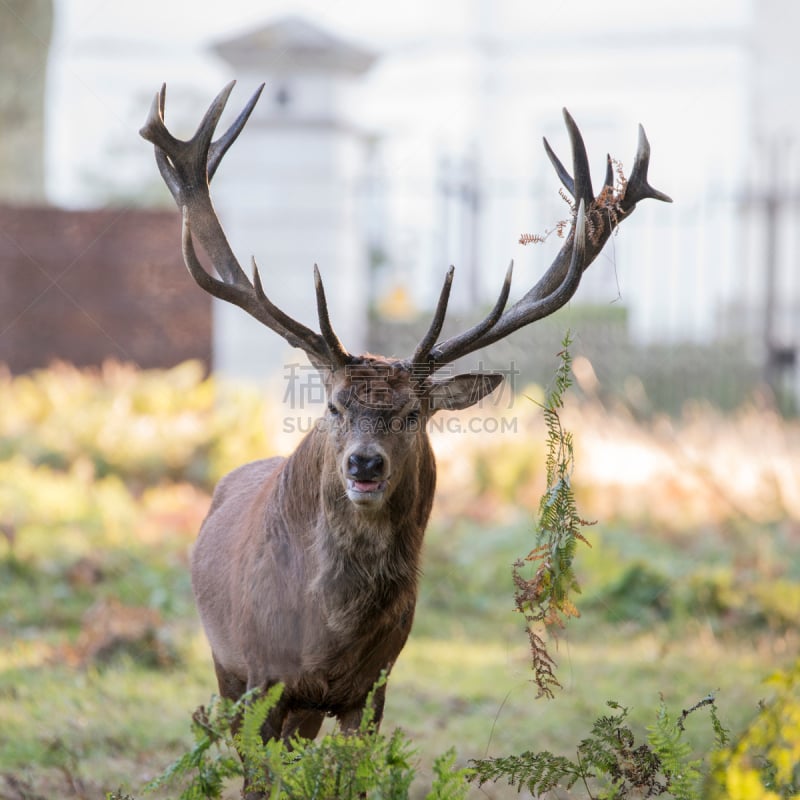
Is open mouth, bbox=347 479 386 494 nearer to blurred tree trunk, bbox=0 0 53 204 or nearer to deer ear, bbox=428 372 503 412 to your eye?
deer ear, bbox=428 372 503 412

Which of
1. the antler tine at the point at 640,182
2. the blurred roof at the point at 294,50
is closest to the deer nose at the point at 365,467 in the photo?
the antler tine at the point at 640,182

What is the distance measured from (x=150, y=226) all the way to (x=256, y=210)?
4.85 feet

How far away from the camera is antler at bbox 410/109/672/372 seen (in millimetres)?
4281

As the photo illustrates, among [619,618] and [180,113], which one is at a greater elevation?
[180,113]

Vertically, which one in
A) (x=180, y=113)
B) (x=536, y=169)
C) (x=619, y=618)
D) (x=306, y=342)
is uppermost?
(x=180, y=113)

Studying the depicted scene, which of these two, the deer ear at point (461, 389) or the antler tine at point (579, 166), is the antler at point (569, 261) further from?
the deer ear at point (461, 389)

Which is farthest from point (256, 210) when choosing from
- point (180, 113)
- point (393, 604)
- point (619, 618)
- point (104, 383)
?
point (180, 113)

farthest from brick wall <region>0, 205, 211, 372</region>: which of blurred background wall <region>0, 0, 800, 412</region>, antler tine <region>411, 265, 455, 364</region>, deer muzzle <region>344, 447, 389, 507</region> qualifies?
deer muzzle <region>344, 447, 389, 507</region>

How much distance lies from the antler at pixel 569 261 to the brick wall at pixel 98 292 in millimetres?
9540

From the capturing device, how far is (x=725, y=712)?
6113 millimetres

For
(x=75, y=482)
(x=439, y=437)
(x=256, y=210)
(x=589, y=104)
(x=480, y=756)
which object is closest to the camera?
(x=480, y=756)

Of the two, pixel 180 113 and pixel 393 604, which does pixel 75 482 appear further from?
pixel 180 113

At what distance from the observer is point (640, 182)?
4711 mm

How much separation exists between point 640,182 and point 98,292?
10.4 meters
